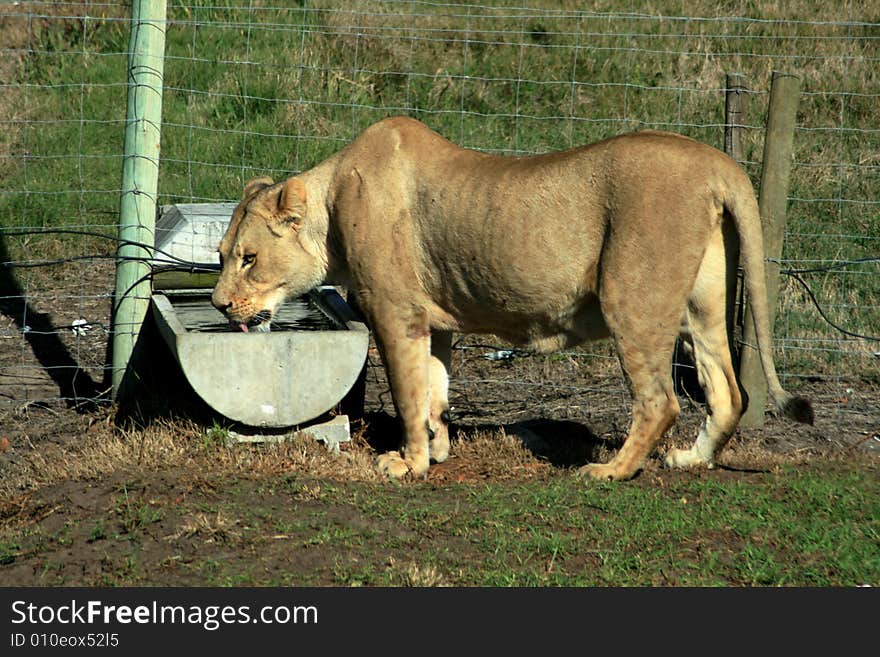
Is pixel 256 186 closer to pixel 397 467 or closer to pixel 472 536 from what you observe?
pixel 397 467

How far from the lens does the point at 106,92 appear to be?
11.6 m

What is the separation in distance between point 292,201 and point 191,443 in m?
1.38

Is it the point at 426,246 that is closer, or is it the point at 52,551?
the point at 52,551

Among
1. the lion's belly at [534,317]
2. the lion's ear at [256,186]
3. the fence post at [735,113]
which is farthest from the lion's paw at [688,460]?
the lion's ear at [256,186]

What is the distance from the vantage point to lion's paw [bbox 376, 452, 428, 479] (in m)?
6.07

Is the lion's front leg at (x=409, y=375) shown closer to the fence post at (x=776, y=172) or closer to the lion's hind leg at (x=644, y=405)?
the lion's hind leg at (x=644, y=405)

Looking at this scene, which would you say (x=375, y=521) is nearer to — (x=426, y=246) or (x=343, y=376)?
(x=343, y=376)

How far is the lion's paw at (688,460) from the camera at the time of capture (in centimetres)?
611

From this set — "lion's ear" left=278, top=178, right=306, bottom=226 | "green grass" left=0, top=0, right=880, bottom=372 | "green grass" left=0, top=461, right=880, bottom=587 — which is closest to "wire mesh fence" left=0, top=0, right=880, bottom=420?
"green grass" left=0, top=0, right=880, bottom=372

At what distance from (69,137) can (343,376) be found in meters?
6.14

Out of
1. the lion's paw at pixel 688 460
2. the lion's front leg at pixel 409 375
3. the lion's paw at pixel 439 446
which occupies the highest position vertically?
the lion's front leg at pixel 409 375

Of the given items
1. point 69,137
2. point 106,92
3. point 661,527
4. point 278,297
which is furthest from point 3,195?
point 661,527

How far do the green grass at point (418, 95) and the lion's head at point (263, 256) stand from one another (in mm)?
3639

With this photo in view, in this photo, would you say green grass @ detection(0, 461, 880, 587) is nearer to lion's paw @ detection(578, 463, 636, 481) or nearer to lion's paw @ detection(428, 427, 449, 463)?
lion's paw @ detection(578, 463, 636, 481)
